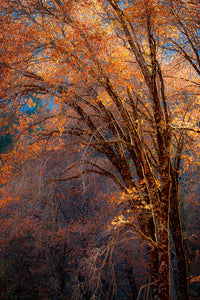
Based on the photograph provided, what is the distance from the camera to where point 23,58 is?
555 centimetres

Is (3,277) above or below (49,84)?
below

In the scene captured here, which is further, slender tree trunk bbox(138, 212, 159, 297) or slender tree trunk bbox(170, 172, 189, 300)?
slender tree trunk bbox(170, 172, 189, 300)

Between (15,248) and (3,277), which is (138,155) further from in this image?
(3,277)

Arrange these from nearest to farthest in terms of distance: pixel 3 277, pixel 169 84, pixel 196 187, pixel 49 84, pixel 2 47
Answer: pixel 2 47, pixel 49 84, pixel 169 84, pixel 3 277, pixel 196 187

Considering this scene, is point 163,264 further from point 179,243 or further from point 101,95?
point 101,95

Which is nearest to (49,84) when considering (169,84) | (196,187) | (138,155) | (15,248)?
(138,155)

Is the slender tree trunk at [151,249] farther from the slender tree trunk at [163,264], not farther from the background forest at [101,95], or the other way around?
the slender tree trunk at [163,264]

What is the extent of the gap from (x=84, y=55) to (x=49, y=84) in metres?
1.16

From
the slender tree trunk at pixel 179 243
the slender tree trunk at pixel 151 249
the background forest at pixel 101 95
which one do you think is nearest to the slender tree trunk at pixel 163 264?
the background forest at pixel 101 95

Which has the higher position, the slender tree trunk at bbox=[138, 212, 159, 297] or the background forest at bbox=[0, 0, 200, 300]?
the background forest at bbox=[0, 0, 200, 300]

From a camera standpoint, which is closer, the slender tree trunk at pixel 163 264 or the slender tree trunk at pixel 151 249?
the slender tree trunk at pixel 163 264

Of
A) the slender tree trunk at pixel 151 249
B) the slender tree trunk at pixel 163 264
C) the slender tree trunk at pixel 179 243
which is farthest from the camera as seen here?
the slender tree trunk at pixel 179 243

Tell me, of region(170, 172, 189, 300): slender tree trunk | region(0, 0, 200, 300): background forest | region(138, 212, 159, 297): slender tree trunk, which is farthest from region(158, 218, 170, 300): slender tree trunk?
region(170, 172, 189, 300): slender tree trunk

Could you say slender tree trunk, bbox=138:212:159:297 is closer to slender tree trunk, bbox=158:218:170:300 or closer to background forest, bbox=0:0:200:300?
background forest, bbox=0:0:200:300
